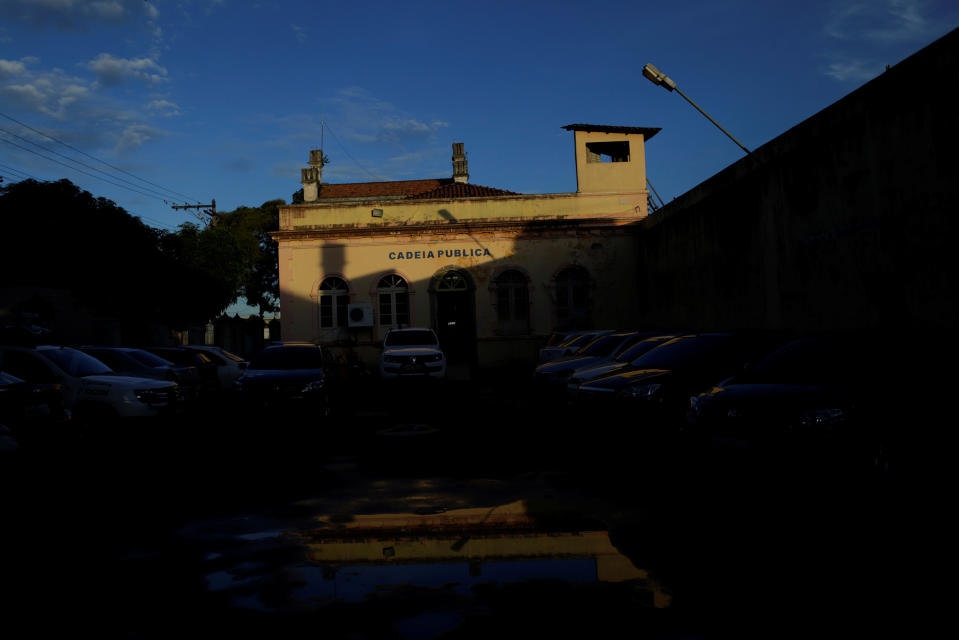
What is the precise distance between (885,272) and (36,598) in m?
12.4

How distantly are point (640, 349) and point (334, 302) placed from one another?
17.5 meters

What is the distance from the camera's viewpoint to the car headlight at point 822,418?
615 centimetres

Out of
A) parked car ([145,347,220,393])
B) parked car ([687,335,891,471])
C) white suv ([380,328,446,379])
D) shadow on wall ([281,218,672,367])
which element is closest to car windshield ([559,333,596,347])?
white suv ([380,328,446,379])

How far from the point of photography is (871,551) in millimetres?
4844

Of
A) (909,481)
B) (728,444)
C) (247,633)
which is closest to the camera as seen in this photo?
(247,633)

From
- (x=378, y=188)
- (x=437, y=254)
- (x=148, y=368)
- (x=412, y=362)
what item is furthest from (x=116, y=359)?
(x=378, y=188)

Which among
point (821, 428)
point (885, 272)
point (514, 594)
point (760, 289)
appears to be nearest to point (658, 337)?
point (885, 272)

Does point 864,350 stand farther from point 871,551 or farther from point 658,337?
point 658,337

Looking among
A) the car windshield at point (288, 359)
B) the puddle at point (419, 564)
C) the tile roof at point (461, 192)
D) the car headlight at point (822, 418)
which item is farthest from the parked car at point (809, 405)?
the tile roof at point (461, 192)

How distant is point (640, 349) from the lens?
13148 millimetres

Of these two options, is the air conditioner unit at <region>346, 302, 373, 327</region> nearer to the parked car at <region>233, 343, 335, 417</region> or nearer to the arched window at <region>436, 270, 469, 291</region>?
the arched window at <region>436, 270, 469, 291</region>

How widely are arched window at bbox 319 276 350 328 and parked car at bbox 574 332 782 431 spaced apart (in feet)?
61.2

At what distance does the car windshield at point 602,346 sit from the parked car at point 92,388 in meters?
8.70

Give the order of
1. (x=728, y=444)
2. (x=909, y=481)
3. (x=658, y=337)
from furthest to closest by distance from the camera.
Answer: (x=658, y=337), (x=728, y=444), (x=909, y=481)
